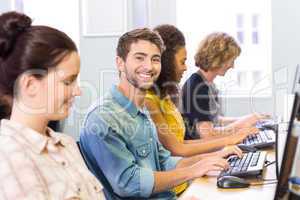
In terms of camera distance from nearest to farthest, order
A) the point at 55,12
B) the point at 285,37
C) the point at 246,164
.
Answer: the point at 246,164 → the point at 285,37 → the point at 55,12

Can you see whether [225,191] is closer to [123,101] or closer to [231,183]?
[231,183]

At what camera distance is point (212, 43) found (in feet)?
9.52

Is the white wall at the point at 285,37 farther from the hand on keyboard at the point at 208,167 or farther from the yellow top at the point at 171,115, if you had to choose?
the hand on keyboard at the point at 208,167

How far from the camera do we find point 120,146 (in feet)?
5.34

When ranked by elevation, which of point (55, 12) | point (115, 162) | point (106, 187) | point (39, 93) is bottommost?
point (106, 187)

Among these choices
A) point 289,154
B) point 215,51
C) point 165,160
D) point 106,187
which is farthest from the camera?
point 215,51

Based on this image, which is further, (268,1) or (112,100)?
(268,1)

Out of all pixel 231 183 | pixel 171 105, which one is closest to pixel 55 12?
pixel 171 105

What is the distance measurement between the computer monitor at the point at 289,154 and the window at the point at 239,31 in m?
2.68

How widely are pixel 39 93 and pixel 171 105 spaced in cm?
113

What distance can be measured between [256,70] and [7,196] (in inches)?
121

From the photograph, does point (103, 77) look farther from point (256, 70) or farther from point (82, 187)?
point (82, 187)

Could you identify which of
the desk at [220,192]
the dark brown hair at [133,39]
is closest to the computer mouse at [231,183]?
the desk at [220,192]

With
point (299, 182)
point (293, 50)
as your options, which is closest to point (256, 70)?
point (293, 50)
